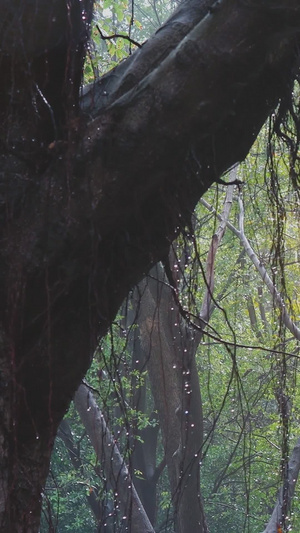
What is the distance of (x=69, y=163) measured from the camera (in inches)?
73.3

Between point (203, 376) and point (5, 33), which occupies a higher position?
point (203, 376)

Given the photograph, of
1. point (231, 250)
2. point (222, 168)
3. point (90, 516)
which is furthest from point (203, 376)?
point (222, 168)

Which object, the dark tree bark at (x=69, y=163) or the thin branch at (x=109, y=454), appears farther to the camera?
the thin branch at (x=109, y=454)

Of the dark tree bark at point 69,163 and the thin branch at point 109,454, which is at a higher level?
the thin branch at point 109,454

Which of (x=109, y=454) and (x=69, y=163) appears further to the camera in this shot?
(x=109, y=454)

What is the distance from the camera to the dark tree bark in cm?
192

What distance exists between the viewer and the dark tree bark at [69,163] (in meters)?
1.92

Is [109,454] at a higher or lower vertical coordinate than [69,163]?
higher

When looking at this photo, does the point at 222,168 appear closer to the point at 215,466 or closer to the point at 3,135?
the point at 3,135

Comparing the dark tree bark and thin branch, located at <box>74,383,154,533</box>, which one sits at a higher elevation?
thin branch, located at <box>74,383,154,533</box>

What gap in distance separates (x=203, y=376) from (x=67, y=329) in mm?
12644

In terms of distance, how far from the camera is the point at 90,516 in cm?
1606

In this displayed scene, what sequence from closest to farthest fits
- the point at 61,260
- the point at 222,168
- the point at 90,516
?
the point at 61,260, the point at 222,168, the point at 90,516

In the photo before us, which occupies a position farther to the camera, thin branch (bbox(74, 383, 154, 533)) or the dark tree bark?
thin branch (bbox(74, 383, 154, 533))
